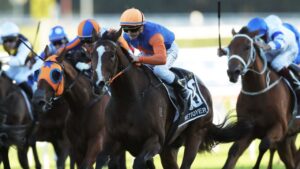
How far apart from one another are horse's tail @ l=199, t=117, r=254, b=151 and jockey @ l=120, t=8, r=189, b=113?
0.75 m

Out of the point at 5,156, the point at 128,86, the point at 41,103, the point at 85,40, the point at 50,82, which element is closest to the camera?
the point at 128,86

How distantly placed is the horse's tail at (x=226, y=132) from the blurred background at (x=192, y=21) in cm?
229

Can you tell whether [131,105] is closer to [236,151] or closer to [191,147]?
[191,147]

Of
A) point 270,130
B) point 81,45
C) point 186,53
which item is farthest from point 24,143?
point 186,53

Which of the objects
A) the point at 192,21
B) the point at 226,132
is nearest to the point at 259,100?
the point at 226,132

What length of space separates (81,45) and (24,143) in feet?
6.26

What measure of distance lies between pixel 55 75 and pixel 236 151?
1996 millimetres

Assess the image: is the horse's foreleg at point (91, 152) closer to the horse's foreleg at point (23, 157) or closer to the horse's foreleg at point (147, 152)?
the horse's foreleg at point (147, 152)

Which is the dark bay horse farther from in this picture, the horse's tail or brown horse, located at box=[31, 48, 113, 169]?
the horse's tail

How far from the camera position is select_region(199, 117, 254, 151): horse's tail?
9016mm

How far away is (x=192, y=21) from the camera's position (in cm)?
2888

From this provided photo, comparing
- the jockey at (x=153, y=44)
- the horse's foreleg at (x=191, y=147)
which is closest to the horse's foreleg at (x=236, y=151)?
the horse's foreleg at (x=191, y=147)

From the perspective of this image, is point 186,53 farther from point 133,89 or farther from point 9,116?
point 133,89

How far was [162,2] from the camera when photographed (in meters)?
30.7
